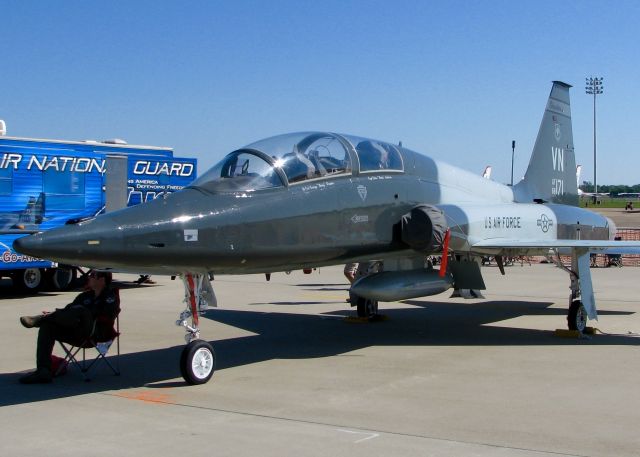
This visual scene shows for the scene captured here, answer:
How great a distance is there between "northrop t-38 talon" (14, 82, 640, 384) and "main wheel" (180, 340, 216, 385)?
12 millimetres

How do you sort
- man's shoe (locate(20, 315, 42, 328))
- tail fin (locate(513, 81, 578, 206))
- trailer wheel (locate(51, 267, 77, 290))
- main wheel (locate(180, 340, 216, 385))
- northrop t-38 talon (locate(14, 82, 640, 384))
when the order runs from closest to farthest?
northrop t-38 talon (locate(14, 82, 640, 384)), main wheel (locate(180, 340, 216, 385)), man's shoe (locate(20, 315, 42, 328)), tail fin (locate(513, 81, 578, 206)), trailer wheel (locate(51, 267, 77, 290))

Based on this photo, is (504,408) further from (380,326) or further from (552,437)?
(380,326)

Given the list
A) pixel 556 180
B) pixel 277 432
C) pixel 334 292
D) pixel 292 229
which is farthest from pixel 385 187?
pixel 334 292

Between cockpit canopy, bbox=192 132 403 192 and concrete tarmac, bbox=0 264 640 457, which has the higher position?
cockpit canopy, bbox=192 132 403 192

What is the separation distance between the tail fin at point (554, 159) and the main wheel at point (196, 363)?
865 centimetres

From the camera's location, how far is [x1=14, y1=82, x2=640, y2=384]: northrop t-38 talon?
773 cm

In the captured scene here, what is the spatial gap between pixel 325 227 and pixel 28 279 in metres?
11.6

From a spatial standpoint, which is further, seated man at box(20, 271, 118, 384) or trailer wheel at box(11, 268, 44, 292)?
trailer wheel at box(11, 268, 44, 292)

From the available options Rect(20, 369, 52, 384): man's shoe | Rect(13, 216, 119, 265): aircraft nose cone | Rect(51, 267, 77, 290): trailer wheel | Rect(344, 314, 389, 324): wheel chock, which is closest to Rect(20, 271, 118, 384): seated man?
Rect(20, 369, 52, 384): man's shoe

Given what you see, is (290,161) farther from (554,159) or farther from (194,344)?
(554,159)

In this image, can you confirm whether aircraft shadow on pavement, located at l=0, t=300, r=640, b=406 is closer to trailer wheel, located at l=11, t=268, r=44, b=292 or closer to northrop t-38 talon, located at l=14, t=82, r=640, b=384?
northrop t-38 talon, located at l=14, t=82, r=640, b=384

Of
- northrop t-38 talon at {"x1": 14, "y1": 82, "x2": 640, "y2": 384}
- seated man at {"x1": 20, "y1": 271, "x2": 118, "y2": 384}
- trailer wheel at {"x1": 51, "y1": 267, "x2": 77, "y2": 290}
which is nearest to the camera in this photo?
northrop t-38 talon at {"x1": 14, "y1": 82, "x2": 640, "y2": 384}

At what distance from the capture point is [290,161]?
934cm

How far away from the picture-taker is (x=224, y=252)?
8.27 m
